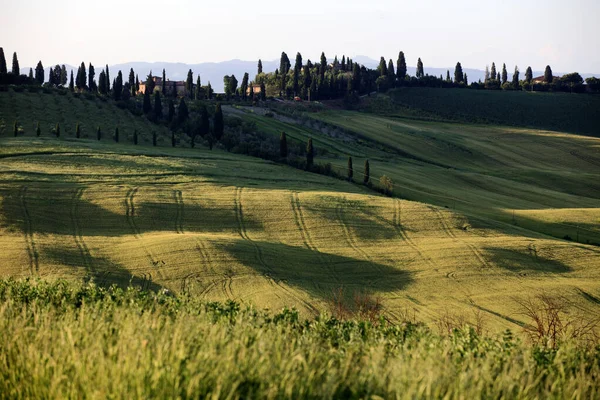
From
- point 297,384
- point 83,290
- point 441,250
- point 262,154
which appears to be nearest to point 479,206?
point 441,250

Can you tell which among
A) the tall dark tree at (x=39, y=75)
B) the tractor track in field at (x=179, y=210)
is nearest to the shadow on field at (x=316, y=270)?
the tractor track in field at (x=179, y=210)

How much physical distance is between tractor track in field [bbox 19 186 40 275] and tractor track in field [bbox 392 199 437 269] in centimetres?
2785

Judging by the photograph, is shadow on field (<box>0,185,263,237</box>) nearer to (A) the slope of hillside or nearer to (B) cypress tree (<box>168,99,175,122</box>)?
(B) cypress tree (<box>168,99,175,122</box>)

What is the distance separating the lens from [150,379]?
1166cm

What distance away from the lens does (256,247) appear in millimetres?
49219

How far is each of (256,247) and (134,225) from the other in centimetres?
1249

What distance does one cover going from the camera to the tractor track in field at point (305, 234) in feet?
157

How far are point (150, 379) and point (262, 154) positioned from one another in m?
82.8

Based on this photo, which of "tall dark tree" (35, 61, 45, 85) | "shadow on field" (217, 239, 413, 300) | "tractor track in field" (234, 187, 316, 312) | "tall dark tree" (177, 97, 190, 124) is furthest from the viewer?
"tall dark tree" (35, 61, 45, 85)

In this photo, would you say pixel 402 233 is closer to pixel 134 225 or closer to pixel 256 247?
pixel 256 247

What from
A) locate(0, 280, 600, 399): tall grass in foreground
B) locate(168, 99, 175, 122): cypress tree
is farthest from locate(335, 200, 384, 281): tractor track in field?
locate(168, 99, 175, 122): cypress tree

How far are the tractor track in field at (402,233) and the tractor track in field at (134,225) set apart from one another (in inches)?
782

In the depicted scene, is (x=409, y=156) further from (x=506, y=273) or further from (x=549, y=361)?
(x=549, y=361)

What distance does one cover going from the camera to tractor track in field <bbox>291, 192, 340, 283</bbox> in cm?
4800
